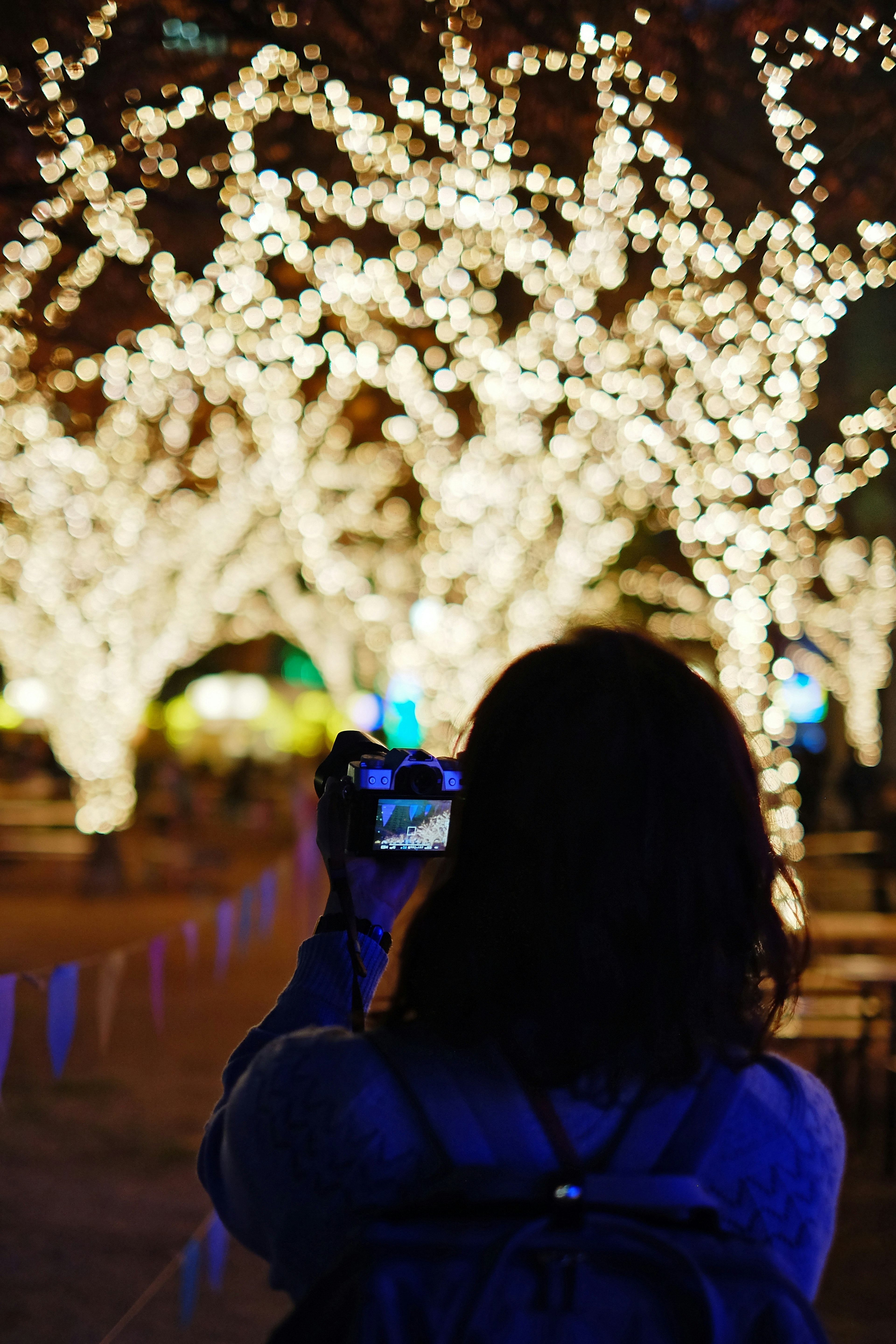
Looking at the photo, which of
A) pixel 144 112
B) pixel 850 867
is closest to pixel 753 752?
pixel 144 112

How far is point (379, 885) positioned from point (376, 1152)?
392 millimetres

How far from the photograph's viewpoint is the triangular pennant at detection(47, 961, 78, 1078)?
4.31 metres

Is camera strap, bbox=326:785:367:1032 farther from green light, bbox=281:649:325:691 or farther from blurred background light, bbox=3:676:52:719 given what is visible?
green light, bbox=281:649:325:691

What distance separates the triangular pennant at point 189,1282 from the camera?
403 cm

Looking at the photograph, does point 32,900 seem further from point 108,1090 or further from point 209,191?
point 209,191

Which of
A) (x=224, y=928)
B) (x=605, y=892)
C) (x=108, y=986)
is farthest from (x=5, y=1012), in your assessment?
(x=224, y=928)

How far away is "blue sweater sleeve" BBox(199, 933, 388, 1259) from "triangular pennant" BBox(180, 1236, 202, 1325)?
295 cm

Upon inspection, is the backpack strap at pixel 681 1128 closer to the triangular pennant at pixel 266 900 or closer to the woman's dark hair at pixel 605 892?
the woman's dark hair at pixel 605 892

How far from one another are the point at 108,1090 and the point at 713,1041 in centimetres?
604

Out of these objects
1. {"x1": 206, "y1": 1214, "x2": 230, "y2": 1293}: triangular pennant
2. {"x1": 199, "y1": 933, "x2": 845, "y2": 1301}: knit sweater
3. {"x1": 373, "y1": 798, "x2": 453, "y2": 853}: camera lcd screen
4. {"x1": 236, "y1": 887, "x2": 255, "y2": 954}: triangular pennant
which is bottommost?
{"x1": 206, "y1": 1214, "x2": 230, "y2": 1293}: triangular pennant

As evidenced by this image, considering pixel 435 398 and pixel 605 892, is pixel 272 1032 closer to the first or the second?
pixel 605 892

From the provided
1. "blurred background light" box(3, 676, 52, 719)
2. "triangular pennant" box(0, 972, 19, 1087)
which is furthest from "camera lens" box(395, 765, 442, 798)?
"blurred background light" box(3, 676, 52, 719)

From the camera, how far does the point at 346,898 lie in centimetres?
152

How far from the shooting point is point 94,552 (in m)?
13.9
